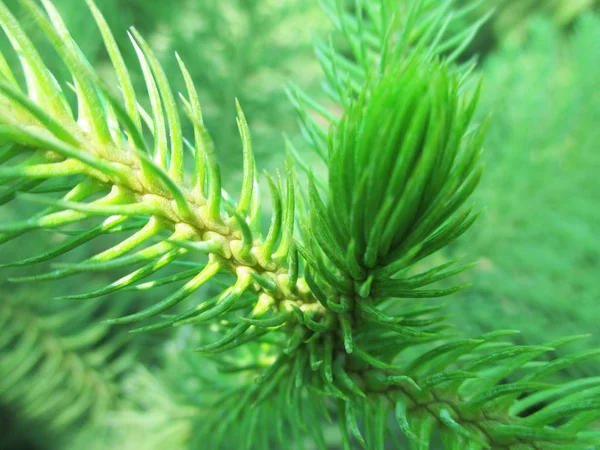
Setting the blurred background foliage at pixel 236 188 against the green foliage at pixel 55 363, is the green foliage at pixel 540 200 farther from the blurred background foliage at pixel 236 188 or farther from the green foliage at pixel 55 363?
the green foliage at pixel 55 363

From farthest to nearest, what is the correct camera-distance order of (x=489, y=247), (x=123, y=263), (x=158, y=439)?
(x=489, y=247) → (x=158, y=439) → (x=123, y=263)

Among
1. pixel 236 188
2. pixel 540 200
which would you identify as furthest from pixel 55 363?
pixel 540 200

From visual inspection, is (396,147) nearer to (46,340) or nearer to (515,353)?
(515,353)

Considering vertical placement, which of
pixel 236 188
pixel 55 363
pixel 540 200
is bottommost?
pixel 540 200

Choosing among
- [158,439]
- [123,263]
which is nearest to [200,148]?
[123,263]

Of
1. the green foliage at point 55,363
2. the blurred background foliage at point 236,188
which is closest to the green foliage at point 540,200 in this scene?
the blurred background foliage at point 236,188

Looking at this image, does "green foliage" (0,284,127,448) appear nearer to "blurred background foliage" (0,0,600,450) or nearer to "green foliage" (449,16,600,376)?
"blurred background foliage" (0,0,600,450)

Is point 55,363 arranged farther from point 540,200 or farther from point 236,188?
point 540,200

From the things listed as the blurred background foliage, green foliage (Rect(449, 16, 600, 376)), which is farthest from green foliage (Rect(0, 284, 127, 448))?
green foliage (Rect(449, 16, 600, 376))
